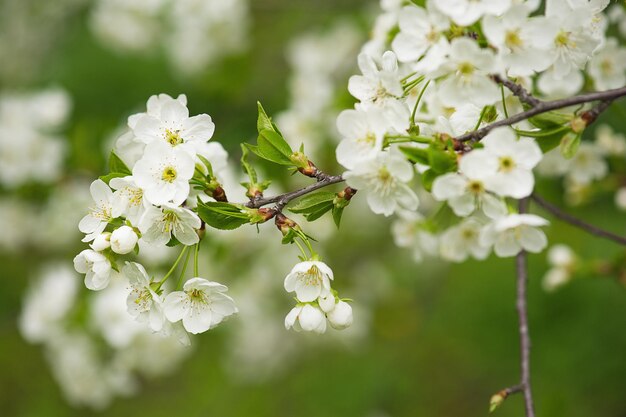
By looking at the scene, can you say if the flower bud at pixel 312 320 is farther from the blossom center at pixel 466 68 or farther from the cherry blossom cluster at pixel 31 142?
the cherry blossom cluster at pixel 31 142

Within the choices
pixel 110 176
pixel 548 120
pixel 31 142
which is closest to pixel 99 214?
pixel 110 176

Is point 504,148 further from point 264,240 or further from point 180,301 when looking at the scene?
point 264,240

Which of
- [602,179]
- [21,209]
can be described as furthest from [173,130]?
[21,209]

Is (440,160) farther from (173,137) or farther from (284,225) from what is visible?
(173,137)

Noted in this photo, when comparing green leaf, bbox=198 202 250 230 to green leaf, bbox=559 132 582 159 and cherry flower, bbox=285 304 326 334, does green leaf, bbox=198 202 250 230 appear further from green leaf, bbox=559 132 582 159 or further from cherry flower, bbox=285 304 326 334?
green leaf, bbox=559 132 582 159

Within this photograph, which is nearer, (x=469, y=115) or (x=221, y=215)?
(x=221, y=215)

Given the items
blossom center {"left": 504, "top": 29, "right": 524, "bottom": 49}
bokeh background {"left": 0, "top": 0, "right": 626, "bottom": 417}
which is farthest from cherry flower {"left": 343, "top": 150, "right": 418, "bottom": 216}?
bokeh background {"left": 0, "top": 0, "right": 626, "bottom": 417}
